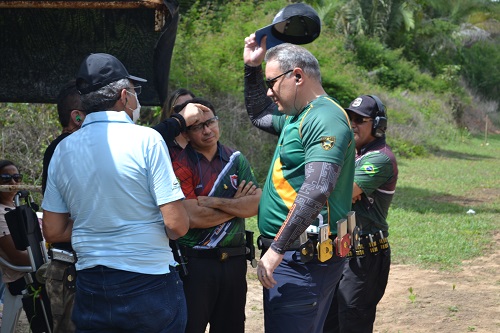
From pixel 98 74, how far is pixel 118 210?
24.6 inches

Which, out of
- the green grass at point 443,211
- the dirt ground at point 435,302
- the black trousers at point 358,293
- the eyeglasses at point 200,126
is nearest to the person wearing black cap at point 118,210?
the eyeglasses at point 200,126

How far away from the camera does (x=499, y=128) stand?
139 ft

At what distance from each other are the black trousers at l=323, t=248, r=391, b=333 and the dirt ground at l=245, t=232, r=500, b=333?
1.83 metres

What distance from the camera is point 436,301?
7.80m

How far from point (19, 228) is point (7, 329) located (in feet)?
3.68

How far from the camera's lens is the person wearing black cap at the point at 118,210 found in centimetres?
321

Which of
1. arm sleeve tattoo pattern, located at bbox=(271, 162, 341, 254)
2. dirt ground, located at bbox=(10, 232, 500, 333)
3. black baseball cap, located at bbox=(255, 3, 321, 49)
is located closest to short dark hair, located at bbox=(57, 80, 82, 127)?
black baseball cap, located at bbox=(255, 3, 321, 49)

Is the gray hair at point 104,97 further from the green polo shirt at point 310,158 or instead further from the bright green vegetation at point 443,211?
the bright green vegetation at point 443,211

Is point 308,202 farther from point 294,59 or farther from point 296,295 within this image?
point 294,59

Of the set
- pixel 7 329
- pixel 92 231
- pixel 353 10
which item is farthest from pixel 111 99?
pixel 353 10

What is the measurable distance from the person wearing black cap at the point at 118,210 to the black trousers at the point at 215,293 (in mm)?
842

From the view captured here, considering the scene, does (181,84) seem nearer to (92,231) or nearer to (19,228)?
(19,228)

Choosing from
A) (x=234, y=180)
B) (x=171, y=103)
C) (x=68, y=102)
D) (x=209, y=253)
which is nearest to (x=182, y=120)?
(x=171, y=103)

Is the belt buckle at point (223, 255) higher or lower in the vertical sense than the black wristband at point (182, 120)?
lower
